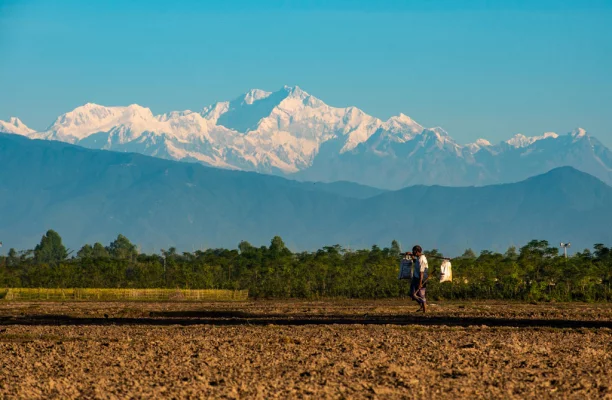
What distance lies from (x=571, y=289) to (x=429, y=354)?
178ft

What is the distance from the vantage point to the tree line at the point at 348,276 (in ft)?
254

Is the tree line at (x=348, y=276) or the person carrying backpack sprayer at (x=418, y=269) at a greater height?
the tree line at (x=348, y=276)

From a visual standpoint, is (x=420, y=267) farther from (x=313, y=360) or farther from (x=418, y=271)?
(x=313, y=360)

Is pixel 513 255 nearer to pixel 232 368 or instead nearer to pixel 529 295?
pixel 529 295

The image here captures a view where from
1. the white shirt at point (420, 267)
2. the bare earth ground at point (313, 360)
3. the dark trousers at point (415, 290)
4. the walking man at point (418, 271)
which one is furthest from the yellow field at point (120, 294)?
the bare earth ground at point (313, 360)

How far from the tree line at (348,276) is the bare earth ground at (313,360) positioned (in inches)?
1309

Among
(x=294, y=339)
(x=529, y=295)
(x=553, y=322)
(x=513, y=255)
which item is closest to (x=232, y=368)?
(x=294, y=339)

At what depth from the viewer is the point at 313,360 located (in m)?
24.1

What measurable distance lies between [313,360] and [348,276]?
68765 mm

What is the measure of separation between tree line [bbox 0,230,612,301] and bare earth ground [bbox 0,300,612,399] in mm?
33256

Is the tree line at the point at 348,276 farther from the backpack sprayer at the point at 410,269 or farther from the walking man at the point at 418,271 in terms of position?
the walking man at the point at 418,271

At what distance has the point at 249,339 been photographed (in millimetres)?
29672

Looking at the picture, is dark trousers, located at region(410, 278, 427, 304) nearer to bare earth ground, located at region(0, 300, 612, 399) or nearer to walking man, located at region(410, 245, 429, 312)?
walking man, located at region(410, 245, 429, 312)

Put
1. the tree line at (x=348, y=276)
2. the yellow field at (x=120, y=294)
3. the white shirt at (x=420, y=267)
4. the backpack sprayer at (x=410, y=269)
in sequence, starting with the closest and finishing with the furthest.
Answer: the white shirt at (x=420, y=267), the backpack sprayer at (x=410, y=269), the tree line at (x=348, y=276), the yellow field at (x=120, y=294)
